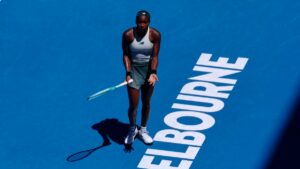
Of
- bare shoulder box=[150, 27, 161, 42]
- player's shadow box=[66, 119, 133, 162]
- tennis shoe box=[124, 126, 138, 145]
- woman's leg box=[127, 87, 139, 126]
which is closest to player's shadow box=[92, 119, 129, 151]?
player's shadow box=[66, 119, 133, 162]

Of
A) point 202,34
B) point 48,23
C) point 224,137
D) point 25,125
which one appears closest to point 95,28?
point 48,23

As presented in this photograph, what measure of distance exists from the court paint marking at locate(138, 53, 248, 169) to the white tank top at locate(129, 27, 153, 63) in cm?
195

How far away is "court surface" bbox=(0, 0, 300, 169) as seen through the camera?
16031mm

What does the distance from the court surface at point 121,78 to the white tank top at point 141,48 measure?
77.4 inches

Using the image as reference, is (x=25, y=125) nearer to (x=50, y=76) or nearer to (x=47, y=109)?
(x=47, y=109)

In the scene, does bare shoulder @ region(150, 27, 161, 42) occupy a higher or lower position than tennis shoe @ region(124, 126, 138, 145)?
higher

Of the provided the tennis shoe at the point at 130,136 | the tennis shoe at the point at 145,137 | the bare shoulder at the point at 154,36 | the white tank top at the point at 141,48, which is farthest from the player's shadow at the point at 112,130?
the bare shoulder at the point at 154,36

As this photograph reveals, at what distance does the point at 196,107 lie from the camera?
56.1 feet

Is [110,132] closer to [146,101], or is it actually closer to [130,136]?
[130,136]

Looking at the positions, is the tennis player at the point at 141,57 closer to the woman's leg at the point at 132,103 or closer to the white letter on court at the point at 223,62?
the woman's leg at the point at 132,103

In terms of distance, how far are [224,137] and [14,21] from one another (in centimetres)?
678

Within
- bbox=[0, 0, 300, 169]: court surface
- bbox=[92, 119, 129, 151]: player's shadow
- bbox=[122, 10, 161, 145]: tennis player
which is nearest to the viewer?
bbox=[122, 10, 161, 145]: tennis player

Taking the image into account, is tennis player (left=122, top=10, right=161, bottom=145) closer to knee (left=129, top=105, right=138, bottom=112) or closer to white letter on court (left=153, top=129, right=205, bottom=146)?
knee (left=129, top=105, right=138, bottom=112)

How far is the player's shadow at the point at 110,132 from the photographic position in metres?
16.1
